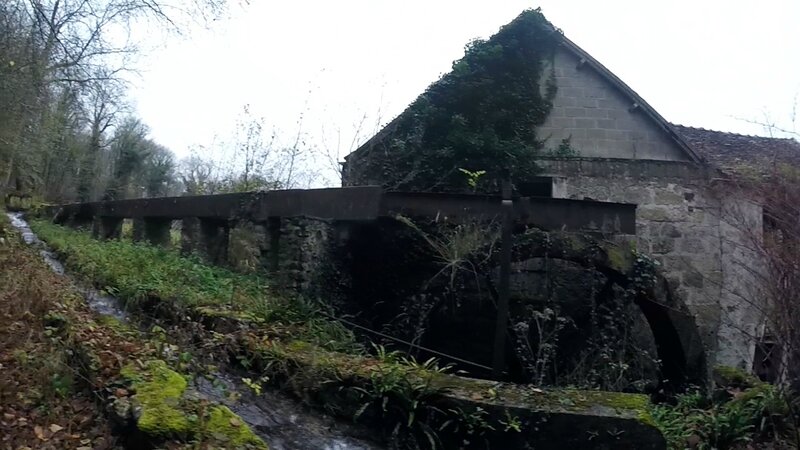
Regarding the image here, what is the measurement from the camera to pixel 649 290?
10547 mm

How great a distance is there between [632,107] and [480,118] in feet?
10.8

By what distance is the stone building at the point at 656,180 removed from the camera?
13.0 m

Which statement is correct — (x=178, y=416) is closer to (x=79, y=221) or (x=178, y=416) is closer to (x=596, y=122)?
(x=596, y=122)

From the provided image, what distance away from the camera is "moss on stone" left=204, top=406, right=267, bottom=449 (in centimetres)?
408

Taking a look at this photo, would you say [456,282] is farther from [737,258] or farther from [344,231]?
[737,258]

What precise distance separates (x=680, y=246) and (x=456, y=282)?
5.58m

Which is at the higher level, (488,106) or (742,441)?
(488,106)

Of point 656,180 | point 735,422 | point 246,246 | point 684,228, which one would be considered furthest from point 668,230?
point 246,246

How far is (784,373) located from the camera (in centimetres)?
646

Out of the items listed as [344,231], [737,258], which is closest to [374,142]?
[344,231]

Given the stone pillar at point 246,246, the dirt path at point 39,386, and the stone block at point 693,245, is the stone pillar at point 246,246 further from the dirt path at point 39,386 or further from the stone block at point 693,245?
the stone block at point 693,245

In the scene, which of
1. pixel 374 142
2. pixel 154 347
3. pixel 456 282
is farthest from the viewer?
pixel 374 142

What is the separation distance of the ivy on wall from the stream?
801 cm

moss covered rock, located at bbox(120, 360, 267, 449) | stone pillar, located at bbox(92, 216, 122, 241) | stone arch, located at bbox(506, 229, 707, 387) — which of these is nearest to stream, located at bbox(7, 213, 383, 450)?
moss covered rock, located at bbox(120, 360, 267, 449)
